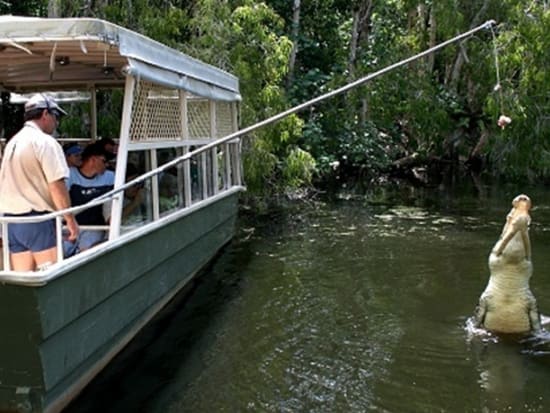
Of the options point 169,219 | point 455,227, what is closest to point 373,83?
point 455,227

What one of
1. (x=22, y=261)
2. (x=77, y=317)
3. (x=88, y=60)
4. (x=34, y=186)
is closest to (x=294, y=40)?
(x=88, y=60)

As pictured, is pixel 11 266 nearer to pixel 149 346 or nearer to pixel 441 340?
pixel 149 346

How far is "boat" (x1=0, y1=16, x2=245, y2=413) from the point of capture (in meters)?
4.63

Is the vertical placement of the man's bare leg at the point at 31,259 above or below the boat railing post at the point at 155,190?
below

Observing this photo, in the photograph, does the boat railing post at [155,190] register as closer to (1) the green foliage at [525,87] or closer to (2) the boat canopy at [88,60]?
(2) the boat canopy at [88,60]

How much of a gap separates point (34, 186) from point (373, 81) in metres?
15.8

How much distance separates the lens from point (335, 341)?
23.1 ft

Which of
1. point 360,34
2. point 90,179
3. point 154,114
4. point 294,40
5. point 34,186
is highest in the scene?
point 360,34

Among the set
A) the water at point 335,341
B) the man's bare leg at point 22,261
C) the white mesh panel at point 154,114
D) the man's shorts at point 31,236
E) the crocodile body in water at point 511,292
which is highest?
the white mesh panel at point 154,114

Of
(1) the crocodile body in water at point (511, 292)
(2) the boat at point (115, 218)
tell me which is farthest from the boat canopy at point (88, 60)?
(1) the crocodile body in water at point (511, 292)

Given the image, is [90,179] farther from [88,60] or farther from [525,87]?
[525,87]

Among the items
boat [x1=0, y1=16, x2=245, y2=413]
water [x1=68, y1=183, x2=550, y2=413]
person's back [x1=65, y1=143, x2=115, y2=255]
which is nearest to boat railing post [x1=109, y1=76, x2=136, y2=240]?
boat [x1=0, y1=16, x2=245, y2=413]

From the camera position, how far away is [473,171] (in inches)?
879

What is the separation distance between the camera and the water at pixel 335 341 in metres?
5.70
